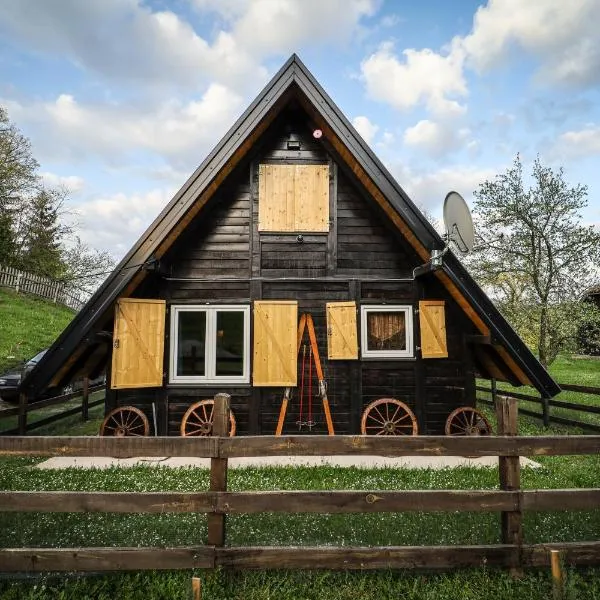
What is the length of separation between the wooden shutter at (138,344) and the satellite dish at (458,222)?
18.3 ft

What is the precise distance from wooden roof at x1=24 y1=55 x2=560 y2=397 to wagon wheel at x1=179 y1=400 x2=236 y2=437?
2.17m

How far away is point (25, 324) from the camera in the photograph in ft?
73.0

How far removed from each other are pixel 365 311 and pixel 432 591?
5.66 meters

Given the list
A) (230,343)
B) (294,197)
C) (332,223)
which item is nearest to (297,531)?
(230,343)

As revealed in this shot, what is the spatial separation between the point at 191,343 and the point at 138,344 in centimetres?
100

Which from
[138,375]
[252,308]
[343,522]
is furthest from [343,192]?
[343,522]

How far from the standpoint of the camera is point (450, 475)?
6242 mm

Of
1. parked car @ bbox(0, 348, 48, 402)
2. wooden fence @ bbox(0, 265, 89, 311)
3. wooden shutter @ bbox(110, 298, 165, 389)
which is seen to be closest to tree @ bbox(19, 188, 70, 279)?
wooden fence @ bbox(0, 265, 89, 311)

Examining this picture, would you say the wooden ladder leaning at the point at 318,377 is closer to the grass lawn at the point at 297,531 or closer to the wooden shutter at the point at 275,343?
the wooden shutter at the point at 275,343

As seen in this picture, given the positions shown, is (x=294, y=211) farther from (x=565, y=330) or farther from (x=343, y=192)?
(x=565, y=330)

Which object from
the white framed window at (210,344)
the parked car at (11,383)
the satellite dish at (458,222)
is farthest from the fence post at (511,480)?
the parked car at (11,383)

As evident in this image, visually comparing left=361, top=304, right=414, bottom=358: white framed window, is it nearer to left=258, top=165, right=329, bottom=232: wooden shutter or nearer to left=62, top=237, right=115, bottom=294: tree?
left=258, top=165, right=329, bottom=232: wooden shutter

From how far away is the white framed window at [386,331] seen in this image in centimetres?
841

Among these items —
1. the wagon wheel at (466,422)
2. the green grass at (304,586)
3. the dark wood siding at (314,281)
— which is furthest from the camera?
the dark wood siding at (314,281)
